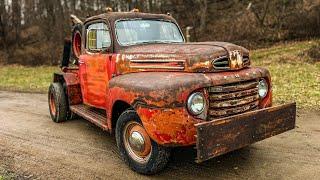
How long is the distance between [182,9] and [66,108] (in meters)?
19.9

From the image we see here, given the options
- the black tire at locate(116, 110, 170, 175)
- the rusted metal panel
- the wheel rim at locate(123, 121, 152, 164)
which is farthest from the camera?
the rusted metal panel

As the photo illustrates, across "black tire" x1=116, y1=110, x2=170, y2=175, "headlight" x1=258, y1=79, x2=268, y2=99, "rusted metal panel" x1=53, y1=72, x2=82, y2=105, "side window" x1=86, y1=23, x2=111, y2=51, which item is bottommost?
"black tire" x1=116, y1=110, x2=170, y2=175

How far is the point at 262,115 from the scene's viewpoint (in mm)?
5223

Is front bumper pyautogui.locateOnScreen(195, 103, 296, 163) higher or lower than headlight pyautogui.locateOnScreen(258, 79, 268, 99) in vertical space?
lower

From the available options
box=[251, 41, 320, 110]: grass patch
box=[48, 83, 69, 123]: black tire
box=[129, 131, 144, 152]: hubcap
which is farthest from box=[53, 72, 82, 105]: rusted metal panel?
box=[251, 41, 320, 110]: grass patch

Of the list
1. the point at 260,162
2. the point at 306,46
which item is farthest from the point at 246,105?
the point at 306,46

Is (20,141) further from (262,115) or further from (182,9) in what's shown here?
(182,9)

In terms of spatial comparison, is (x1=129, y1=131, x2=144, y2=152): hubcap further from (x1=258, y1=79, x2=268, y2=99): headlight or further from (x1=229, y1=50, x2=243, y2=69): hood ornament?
(x1=258, y1=79, x2=268, y2=99): headlight

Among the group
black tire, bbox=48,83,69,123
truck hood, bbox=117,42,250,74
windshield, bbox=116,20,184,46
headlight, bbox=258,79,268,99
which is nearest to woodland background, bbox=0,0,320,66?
windshield, bbox=116,20,184,46

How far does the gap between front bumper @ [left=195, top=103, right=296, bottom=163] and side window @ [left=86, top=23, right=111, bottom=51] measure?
2.60 meters

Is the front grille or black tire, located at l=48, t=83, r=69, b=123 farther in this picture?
black tire, located at l=48, t=83, r=69, b=123

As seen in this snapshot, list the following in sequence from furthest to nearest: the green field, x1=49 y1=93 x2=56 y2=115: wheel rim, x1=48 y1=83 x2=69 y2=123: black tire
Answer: the green field < x1=49 y1=93 x2=56 y2=115: wheel rim < x1=48 y1=83 x2=69 y2=123: black tire

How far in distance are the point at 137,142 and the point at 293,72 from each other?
9807 mm

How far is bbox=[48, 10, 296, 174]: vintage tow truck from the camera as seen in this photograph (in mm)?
4898
